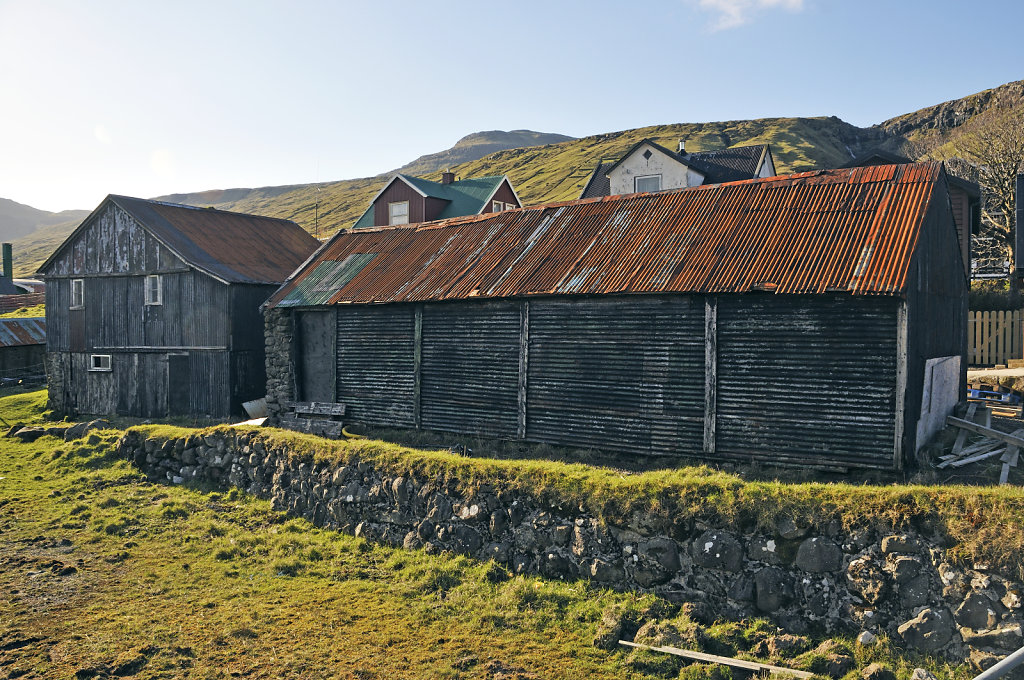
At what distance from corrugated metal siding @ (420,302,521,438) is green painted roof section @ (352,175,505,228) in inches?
927

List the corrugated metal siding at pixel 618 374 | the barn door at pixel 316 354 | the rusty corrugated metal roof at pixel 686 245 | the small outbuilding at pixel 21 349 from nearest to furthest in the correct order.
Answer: the rusty corrugated metal roof at pixel 686 245
the corrugated metal siding at pixel 618 374
the barn door at pixel 316 354
the small outbuilding at pixel 21 349

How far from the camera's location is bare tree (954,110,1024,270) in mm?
36562

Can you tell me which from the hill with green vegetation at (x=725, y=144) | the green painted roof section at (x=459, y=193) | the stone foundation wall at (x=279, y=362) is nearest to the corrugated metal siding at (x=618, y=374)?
the stone foundation wall at (x=279, y=362)

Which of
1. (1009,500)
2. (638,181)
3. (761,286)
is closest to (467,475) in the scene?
(761,286)

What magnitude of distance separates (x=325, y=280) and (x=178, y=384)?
903 centimetres

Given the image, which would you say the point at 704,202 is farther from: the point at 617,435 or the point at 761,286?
the point at 617,435

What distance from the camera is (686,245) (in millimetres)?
16094

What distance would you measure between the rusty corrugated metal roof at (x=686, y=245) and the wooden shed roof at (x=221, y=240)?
6942mm

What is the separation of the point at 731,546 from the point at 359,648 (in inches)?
227

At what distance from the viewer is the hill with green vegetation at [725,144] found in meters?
75.2

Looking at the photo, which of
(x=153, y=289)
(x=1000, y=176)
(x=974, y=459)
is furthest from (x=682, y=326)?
(x=1000, y=176)

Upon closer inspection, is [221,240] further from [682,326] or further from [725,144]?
[725,144]

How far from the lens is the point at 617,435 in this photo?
50.5ft

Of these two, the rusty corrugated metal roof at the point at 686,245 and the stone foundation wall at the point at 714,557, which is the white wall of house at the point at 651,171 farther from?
the stone foundation wall at the point at 714,557
